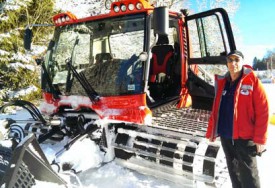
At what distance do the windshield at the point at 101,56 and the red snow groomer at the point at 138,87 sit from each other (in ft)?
0.05

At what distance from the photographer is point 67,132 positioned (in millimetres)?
4770

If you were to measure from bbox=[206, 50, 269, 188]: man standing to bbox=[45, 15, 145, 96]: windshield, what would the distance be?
127 centimetres

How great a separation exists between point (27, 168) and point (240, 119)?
202 cm

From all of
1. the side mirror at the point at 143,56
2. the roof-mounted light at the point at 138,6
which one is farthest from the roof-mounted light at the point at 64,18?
the side mirror at the point at 143,56

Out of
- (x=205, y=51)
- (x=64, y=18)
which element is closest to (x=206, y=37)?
(x=205, y=51)

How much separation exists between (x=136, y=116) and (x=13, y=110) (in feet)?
24.6

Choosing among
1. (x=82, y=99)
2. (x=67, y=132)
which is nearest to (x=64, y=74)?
(x=82, y=99)

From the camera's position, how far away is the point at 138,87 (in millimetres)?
4355

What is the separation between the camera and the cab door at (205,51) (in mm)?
4871

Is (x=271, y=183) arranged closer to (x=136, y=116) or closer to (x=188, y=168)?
(x=188, y=168)

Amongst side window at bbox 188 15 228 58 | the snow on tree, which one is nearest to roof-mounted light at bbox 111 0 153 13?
side window at bbox 188 15 228 58

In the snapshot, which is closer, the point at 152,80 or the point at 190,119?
the point at 190,119

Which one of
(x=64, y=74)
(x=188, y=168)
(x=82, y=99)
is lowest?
(x=188, y=168)

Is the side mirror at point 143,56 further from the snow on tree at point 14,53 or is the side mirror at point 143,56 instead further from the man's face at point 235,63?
the snow on tree at point 14,53
